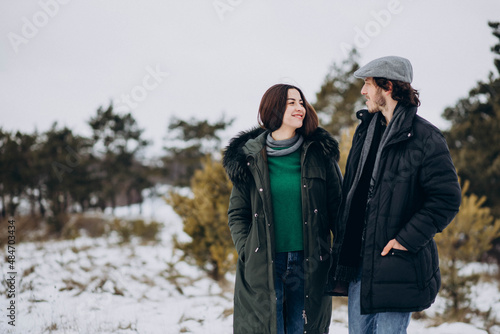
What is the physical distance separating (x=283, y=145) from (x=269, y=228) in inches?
23.9

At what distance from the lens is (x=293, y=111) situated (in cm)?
236

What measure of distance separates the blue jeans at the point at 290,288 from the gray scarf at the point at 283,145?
692mm

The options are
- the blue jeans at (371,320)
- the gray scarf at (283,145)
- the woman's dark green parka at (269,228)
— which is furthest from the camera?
the gray scarf at (283,145)

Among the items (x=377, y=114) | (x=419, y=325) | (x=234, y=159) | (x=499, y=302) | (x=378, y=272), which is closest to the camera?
(x=378, y=272)

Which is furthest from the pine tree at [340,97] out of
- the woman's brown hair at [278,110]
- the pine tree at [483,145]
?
the woman's brown hair at [278,110]

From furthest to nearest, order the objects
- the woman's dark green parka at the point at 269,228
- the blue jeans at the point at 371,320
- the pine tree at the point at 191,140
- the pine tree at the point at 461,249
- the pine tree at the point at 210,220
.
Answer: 1. the pine tree at the point at 191,140
2. the pine tree at the point at 210,220
3. the pine tree at the point at 461,249
4. the woman's dark green parka at the point at 269,228
5. the blue jeans at the point at 371,320

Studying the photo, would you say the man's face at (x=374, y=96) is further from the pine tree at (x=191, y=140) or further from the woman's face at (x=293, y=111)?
the pine tree at (x=191, y=140)

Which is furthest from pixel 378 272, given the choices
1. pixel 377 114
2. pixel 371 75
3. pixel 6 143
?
pixel 6 143

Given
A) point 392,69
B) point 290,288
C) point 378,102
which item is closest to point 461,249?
point 290,288

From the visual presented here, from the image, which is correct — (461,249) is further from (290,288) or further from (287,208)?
(287,208)

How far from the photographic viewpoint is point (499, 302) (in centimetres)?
573

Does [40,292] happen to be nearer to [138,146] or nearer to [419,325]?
[419,325]

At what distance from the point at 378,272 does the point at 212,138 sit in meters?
22.3

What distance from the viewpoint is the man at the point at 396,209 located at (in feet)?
5.81
